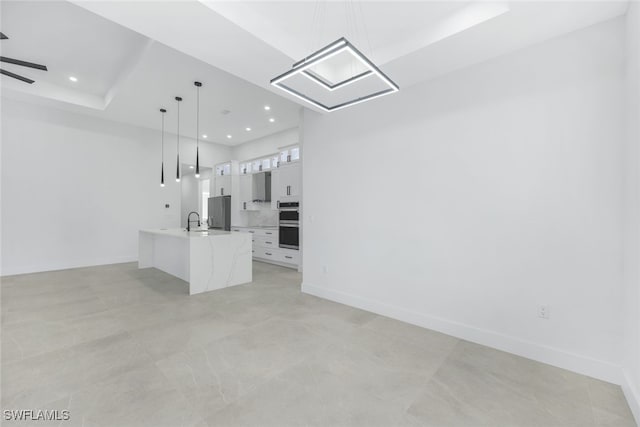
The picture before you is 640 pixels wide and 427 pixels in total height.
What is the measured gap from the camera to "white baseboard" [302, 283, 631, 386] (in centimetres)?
193

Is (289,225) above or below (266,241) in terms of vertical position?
above

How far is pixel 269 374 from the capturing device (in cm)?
194

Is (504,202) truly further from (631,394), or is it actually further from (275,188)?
(275,188)

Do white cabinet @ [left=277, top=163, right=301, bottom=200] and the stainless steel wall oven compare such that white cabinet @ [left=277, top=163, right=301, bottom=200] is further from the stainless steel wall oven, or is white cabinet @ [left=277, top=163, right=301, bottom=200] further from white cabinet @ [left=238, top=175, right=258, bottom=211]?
white cabinet @ [left=238, top=175, right=258, bottom=211]

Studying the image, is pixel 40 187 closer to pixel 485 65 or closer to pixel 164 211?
pixel 164 211

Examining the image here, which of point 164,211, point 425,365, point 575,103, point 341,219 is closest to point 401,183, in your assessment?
point 341,219

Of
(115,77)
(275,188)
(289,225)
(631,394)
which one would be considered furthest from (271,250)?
(631,394)

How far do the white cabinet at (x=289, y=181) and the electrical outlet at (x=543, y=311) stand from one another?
432 cm

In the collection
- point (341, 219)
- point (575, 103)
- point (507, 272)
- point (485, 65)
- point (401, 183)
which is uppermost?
point (485, 65)

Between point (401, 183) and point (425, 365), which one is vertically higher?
point (401, 183)

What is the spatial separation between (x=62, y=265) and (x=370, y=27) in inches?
282

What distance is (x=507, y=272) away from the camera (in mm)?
2320

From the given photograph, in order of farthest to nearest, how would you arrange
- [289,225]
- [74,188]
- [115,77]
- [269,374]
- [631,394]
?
[289,225]
[74,188]
[115,77]
[269,374]
[631,394]

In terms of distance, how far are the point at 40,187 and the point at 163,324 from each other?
490 cm
